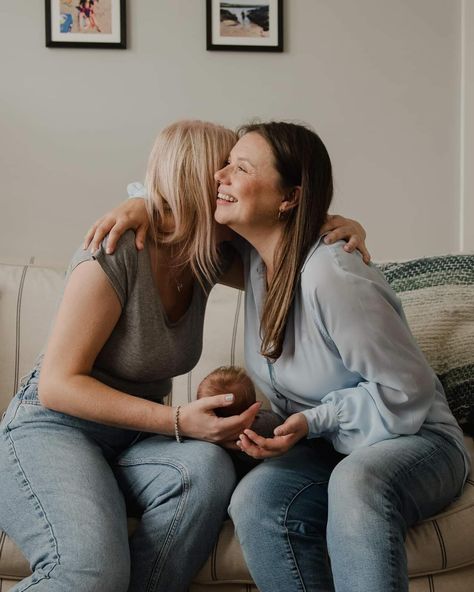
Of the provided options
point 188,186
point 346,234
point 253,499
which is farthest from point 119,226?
point 253,499

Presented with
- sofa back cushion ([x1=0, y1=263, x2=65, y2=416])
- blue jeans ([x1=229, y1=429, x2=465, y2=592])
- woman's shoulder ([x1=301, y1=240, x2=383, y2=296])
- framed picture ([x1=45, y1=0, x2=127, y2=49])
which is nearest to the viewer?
blue jeans ([x1=229, y1=429, x2=465, y2=592])

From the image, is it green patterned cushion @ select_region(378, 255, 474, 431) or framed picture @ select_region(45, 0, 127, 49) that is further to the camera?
framed picture @ select_region(45, 0, 127, 49)

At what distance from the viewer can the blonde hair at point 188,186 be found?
5.87 feet

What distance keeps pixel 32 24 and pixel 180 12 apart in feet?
1.71

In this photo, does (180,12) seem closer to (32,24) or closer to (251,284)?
(32,24)

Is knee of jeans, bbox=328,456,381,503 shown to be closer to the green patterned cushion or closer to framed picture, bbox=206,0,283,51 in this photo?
the green patterned cushion

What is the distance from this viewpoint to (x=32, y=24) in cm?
296

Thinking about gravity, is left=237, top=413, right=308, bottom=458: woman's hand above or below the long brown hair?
below

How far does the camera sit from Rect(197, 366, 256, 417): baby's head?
69.1 inches

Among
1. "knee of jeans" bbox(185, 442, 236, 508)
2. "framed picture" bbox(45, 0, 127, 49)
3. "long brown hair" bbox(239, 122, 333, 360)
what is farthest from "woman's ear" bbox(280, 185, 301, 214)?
"framed picture" bbox(45, 0, 127, 49)

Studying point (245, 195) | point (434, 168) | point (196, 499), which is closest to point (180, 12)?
point (434, 168)

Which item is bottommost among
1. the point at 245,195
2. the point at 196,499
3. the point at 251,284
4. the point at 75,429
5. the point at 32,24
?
the point at 196,499

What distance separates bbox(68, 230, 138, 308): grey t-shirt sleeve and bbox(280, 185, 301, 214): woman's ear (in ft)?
1.06

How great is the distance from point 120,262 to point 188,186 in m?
0.23
